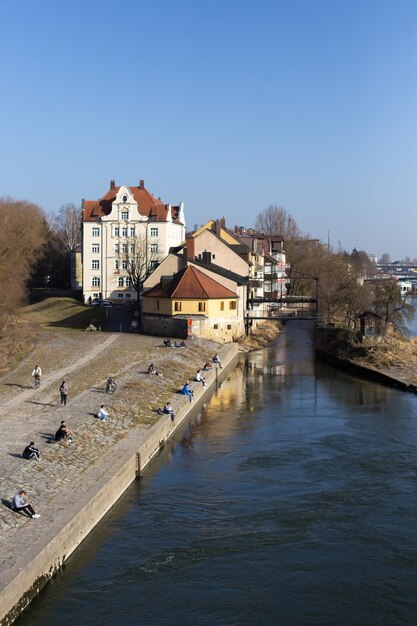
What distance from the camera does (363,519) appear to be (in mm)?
21984

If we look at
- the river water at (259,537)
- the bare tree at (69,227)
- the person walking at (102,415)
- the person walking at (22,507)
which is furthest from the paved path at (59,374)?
the bare tree at (69,227)

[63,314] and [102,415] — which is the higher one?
[63,314]

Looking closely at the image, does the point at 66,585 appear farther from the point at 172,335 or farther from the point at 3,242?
the point at 3,242

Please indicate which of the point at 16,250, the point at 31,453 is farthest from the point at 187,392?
the point at 16,250

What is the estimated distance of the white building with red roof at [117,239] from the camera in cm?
7812

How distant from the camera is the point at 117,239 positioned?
78188 millimetres

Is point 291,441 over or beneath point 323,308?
beneath

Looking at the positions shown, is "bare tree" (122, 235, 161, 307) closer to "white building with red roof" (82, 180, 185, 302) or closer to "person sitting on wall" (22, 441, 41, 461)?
"white building with red roof" (82, 180, 185, 302)

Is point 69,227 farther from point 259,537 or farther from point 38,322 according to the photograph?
point 259,537

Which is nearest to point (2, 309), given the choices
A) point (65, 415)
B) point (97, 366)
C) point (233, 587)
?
point (97, 366)

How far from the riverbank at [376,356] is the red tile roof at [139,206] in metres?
28.3

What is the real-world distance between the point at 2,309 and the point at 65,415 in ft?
70.5

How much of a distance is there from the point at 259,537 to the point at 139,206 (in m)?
A: 62.6

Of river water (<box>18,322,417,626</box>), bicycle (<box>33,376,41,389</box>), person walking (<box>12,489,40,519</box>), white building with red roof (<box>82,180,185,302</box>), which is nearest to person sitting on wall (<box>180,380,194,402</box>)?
river water (<box>18,322,417,626</box>)
